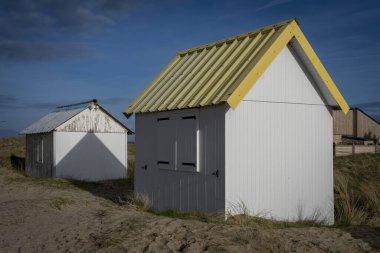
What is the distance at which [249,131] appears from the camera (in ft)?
34.9

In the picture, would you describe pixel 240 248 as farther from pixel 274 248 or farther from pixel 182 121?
pixel 182 121

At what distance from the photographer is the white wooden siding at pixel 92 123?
25203 millimetres

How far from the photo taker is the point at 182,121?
11508mm

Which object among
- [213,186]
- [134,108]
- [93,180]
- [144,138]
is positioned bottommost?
[93,180]

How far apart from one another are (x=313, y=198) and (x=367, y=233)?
3.42m

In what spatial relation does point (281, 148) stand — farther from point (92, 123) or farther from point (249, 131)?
point (92, 123)

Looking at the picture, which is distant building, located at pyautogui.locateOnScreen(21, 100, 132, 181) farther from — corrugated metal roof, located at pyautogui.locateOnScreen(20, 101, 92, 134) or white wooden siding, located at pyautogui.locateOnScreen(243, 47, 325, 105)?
white wooden siding, located at pyautogui.locateOnScreen(243, 47, 325, 105)

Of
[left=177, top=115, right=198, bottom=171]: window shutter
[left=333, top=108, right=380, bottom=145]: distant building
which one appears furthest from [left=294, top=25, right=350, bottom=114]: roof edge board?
[left=333, top=108, right=380, bottom=145]: distant building

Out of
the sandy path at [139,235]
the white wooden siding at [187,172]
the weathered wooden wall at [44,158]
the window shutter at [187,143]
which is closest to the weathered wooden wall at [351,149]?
the weathered wooden wall at [44,158]

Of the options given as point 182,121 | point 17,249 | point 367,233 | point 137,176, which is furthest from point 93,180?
point 367,233

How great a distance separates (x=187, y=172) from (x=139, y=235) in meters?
3.47

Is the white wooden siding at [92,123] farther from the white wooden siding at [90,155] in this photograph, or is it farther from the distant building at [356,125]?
the distant building at [356,125]

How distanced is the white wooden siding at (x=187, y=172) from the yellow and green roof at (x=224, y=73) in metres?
0.32

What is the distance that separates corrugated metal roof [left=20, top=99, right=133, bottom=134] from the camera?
25572mm
